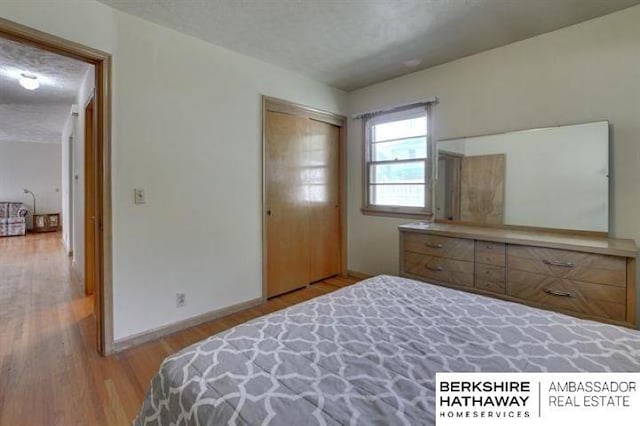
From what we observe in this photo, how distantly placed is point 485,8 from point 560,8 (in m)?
0.52

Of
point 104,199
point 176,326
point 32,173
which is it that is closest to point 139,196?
point 104,199

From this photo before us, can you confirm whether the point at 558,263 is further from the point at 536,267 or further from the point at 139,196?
the point at 139,196

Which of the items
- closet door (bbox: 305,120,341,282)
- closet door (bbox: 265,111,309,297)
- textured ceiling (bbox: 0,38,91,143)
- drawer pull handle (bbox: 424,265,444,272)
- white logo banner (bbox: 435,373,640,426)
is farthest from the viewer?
closet door (bbox: 305,120,341,282)

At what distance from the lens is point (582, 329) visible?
1.19m

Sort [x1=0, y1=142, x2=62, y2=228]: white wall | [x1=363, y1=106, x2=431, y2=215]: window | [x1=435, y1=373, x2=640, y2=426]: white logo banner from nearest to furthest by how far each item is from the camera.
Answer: [x1=435, y1=373, x2=640, y2=426]: white logo banner → [x1=363, y1=106, x2=431, y2=215]: window → [x1=0, y1=142, x2=62, y2=228]: white wall

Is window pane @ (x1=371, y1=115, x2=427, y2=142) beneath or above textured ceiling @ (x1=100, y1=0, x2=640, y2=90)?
beneath

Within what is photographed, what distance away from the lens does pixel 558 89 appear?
2488 mm

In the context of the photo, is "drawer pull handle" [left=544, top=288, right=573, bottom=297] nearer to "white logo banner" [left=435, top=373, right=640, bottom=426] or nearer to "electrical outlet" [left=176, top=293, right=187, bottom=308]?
"white logo banner" [left=435, top=373, right=640, bottom=426]

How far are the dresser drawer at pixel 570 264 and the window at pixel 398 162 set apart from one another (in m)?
1.17

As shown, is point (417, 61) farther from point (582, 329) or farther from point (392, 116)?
point (582, 329)

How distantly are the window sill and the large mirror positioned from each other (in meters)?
0.13

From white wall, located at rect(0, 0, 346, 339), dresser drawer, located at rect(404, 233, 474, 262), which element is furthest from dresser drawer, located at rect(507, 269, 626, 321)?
white wall, located at rect(0, 0, 346, 339)

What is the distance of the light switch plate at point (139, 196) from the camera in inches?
90.0

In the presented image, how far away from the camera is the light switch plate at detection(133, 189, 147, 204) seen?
2.29 m
